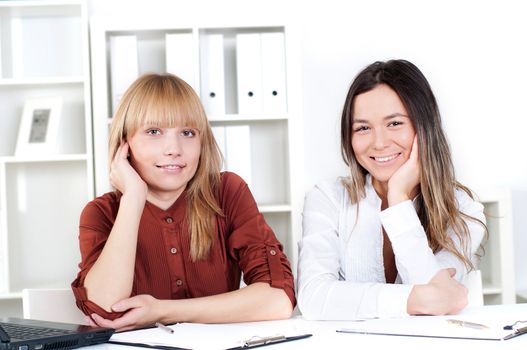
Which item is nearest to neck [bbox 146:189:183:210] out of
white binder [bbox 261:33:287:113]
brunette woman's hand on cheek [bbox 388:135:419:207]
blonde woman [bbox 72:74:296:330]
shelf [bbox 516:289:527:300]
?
blonde woman [bbox 72:74:296:330]

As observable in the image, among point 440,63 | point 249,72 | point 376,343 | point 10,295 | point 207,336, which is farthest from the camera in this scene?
point 440,63

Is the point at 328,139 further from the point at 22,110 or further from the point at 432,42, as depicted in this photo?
the point at 22,110

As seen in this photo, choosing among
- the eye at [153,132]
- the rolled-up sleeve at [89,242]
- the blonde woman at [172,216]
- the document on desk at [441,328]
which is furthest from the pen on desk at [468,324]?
the eye at [153,132]

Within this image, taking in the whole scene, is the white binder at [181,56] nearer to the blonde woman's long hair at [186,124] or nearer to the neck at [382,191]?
the blonde woman's long hair at [186,124]

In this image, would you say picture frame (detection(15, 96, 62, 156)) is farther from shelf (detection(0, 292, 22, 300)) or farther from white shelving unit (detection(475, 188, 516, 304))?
white shelving unit (detection(475, 188, 516, 304))

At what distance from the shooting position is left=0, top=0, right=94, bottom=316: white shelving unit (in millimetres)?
3541

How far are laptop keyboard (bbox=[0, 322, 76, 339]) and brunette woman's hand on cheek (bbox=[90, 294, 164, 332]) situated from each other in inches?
12.8

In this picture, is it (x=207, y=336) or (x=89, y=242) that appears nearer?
(x=207, y=336)

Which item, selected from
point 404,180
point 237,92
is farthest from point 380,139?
point 237,92

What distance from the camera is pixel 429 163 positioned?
2242 millimetres

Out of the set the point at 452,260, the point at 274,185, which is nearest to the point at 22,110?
the point at 274,185

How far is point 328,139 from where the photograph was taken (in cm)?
380

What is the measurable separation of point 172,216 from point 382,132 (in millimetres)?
654

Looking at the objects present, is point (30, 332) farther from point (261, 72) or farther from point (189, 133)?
point (261, 72)
